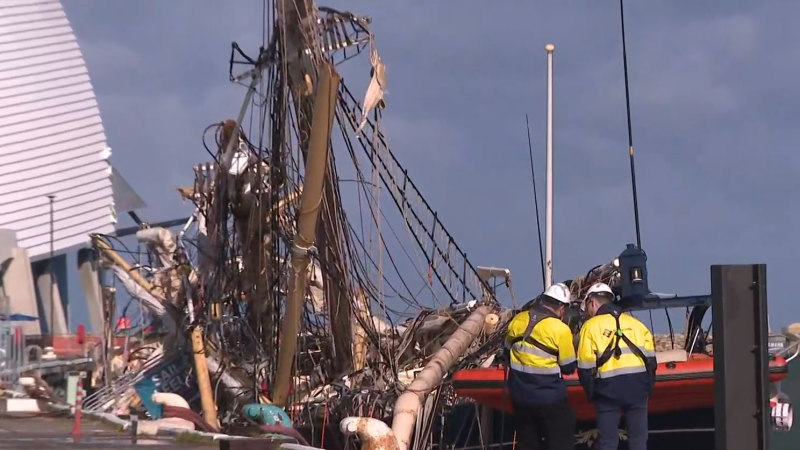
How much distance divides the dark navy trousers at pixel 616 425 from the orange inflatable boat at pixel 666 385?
6.86 feet

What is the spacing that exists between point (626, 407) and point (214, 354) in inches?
368

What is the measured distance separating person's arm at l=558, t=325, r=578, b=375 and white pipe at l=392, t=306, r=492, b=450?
2.68m

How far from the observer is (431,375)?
576 inches

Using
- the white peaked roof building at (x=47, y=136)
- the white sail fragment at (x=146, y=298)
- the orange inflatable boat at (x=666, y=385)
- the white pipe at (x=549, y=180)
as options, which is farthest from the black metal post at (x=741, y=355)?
the white peaked roof building at (x=47, y=136)

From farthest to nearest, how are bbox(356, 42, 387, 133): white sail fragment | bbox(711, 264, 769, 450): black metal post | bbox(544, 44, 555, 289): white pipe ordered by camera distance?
bbox(544, 44, 555, 289): white pipe, bbox(356, 42, 387, 133): white sail fragment, bbox(711, 264, 769, 450): black metal post

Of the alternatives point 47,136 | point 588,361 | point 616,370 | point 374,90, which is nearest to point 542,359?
point 588,361

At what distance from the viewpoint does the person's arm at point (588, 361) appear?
10203 mm

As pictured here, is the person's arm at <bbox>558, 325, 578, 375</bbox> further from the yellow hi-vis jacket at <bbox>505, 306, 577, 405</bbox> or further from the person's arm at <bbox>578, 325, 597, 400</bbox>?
the person's arm at <bbox>578, 325, 597, 400</bbox>

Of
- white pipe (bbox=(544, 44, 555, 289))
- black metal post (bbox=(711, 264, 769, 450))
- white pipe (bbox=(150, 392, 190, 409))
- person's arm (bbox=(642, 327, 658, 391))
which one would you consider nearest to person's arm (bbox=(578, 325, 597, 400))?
person's arm (bbox=(642, 327, 658, 391))

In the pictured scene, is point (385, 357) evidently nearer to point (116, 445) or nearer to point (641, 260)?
point (641, 260)

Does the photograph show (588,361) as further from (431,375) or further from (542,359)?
(431,375)

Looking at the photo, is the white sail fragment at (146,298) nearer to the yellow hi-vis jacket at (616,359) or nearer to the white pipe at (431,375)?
the white pipe at (431,375)

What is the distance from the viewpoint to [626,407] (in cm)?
1021

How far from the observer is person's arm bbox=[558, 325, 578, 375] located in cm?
1037
